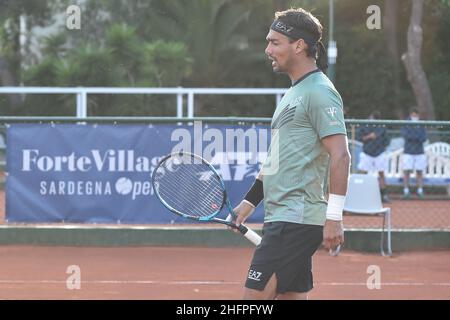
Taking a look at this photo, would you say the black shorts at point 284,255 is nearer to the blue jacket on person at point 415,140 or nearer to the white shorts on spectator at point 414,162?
the blue jacket on person at point 415,140

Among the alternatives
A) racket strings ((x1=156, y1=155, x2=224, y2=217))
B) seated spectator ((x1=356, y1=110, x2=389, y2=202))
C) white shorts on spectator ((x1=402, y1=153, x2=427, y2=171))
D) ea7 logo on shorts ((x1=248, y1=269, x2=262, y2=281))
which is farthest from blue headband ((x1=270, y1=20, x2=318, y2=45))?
white shorts on spectator ((x1=402, y1=153, x2=427, y2=171))

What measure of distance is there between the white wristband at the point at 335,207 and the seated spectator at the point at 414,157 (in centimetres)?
1098

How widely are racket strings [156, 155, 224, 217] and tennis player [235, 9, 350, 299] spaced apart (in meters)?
0.82

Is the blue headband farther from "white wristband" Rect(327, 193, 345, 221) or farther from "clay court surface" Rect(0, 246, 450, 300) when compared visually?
"clay court surface" Rect(0, 246, 450, 300)

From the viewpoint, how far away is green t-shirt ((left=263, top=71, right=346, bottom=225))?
448 cm

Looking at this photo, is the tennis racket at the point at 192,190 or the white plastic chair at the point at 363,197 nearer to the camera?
the tennis racket at the point at 192,190

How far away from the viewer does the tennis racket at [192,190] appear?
206 inches

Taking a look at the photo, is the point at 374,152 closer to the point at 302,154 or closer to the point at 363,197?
the point at 363,197

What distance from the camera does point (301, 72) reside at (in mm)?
4641

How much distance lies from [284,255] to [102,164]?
17.9 feet

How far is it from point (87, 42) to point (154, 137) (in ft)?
71.0

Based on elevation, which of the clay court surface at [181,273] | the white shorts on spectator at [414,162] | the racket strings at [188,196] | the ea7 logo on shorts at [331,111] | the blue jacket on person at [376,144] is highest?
the ea7 logo on shorts at [331,111]

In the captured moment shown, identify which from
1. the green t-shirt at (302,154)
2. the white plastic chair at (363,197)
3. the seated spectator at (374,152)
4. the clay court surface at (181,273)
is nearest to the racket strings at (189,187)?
the green t-shirt at (302,154)

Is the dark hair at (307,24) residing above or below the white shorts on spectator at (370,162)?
above
